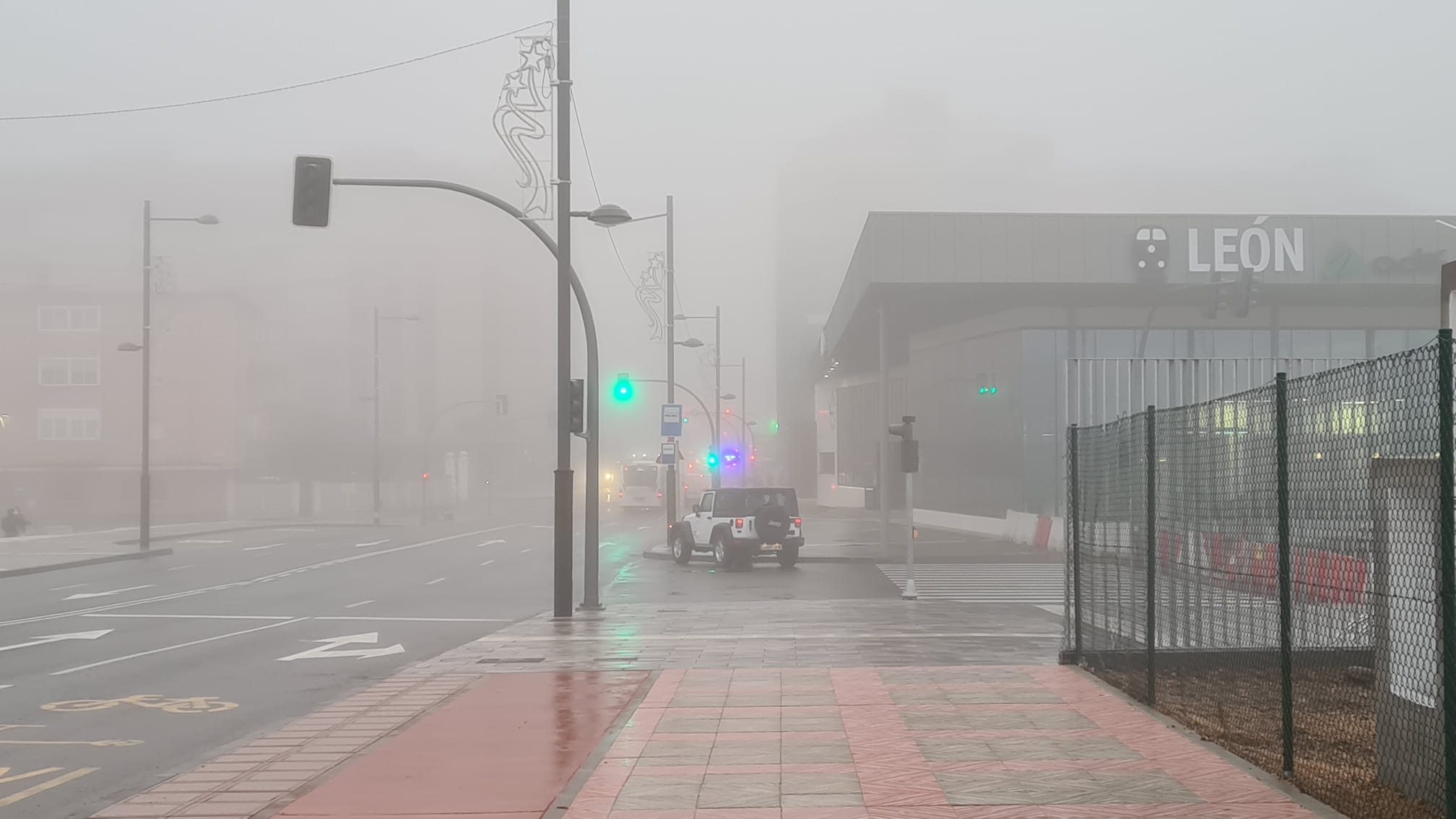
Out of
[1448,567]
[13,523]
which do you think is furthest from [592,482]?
[13,523]

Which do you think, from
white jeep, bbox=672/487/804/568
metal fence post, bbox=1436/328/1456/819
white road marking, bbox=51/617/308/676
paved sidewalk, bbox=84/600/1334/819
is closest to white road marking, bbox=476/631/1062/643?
paved sidewalk, bbox=84/600/1334/819

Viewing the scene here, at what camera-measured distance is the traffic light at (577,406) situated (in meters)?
18.9

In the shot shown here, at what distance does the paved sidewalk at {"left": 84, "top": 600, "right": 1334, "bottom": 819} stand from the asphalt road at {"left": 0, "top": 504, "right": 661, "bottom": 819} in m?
0.87

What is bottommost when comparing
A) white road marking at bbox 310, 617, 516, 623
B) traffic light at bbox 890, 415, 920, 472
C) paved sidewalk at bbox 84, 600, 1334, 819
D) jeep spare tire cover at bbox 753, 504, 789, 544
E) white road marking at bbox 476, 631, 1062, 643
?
white road marking at bbox 310, 617, 516, 623

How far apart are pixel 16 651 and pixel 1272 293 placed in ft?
126

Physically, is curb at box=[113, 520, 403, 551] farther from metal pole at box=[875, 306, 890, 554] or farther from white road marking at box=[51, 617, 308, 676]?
metal pole at box=[875, 306, 890, 554]

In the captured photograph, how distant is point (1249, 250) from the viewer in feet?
133

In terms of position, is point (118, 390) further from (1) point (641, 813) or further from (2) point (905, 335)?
(1) point (641, 813)

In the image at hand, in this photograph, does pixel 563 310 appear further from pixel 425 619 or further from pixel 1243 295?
pixel 1243 295

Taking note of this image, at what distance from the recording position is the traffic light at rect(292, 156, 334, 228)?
17.5m

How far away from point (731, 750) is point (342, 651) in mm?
8570

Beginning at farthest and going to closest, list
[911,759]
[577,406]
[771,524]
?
1. [771,524]
2. [577,406]
3. [911,759]

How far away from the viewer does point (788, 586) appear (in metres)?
25.3

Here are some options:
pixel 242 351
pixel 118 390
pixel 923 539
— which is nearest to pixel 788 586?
pixel 923 539
